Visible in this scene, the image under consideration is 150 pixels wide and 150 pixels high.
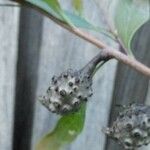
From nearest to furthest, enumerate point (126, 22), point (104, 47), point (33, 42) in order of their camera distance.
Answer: point (104, 47) < point (126, 22) < point (33, 42)

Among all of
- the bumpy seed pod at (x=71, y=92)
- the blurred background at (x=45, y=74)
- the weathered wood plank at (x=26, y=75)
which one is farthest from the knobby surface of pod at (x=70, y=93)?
the weathered wood plank at (x=26, y=75)

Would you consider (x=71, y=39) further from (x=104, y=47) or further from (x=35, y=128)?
(x=104, y=47)

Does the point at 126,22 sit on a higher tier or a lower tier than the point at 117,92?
higher

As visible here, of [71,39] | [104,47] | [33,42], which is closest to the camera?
[104,47]

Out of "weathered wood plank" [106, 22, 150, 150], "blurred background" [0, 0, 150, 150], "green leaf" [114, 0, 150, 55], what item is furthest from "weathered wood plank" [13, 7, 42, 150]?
"green leaf" [114, 0, 150, 55]

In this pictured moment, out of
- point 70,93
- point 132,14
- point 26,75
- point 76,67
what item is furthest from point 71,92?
point 26,75

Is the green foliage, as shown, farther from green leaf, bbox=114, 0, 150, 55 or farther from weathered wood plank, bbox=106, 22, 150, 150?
weathered wood plank, bbox=106, 22, 150, 150

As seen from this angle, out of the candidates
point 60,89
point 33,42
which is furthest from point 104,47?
point 33,42
